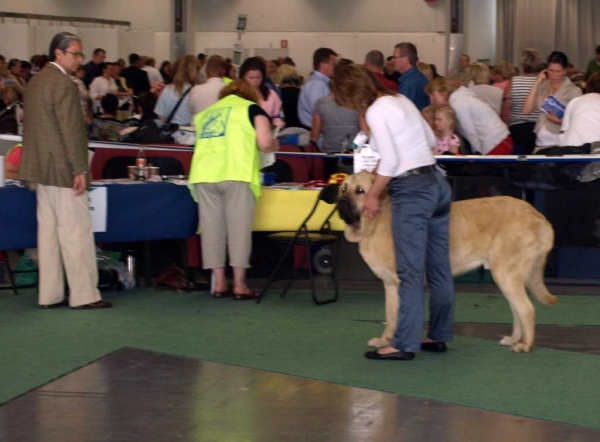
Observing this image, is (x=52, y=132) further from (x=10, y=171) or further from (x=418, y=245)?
(x=418, y=245)

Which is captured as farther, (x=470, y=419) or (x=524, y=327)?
(x=524, y=327)

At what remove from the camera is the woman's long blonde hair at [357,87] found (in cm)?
573

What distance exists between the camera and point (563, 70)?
376 inches

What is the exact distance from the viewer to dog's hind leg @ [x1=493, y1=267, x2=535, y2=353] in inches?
241

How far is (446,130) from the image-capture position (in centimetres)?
905

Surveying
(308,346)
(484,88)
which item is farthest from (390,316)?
(484,88)

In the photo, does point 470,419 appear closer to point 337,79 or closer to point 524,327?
point 524,327

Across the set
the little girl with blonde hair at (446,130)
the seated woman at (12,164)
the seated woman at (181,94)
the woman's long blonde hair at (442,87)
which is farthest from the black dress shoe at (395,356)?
the seated woman at (181,94)

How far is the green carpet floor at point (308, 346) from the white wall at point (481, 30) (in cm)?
1482

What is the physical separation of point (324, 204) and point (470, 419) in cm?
340

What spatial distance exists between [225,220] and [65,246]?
121 centimetres

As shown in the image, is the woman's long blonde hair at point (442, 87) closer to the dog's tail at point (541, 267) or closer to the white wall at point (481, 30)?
the dog's tail at point (541, 267)

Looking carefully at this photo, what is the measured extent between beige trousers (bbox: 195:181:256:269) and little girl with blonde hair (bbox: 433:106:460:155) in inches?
84.4

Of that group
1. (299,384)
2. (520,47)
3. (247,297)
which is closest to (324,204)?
(247,297)
